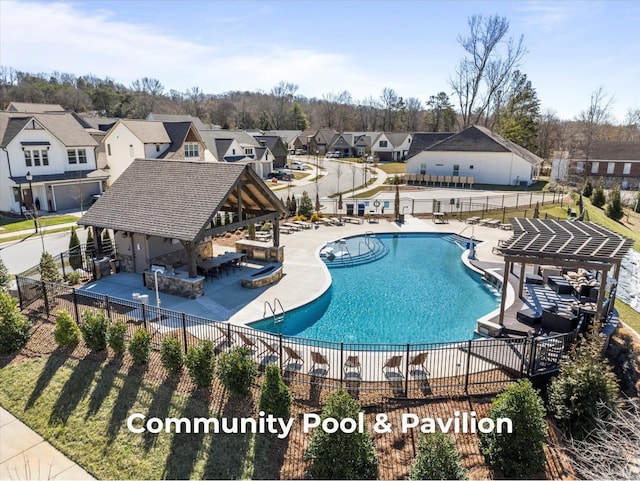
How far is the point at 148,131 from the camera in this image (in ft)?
144

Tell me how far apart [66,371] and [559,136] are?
84282 mm

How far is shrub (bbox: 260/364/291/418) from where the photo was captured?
9.53 metres

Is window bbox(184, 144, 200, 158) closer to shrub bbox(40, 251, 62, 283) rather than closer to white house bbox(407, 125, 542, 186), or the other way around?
white house bbox(407, 125, 542, 186)

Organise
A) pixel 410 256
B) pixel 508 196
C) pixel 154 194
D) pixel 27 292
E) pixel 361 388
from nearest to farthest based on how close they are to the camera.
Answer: pixel 361 388, pixel 27 292, pixel 154 194, pixel 410 256, pixel 508 196

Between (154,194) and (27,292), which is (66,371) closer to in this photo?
(27,292)

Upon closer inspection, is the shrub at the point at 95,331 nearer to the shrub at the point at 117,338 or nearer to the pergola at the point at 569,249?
the shrub at the point at 117,338

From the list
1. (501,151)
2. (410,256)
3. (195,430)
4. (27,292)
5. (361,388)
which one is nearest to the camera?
(195,430)

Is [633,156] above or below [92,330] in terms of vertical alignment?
above

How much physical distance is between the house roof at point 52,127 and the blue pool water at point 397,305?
1156 inches

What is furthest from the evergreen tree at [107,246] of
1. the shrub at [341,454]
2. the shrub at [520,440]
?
the shrub at [520,440]

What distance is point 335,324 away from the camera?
15.8 meters

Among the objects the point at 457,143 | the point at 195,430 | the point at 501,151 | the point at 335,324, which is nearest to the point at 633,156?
the point at 501,151

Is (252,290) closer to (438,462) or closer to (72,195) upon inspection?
(438,462)

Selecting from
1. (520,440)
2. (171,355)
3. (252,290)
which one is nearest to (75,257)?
(252,290)
